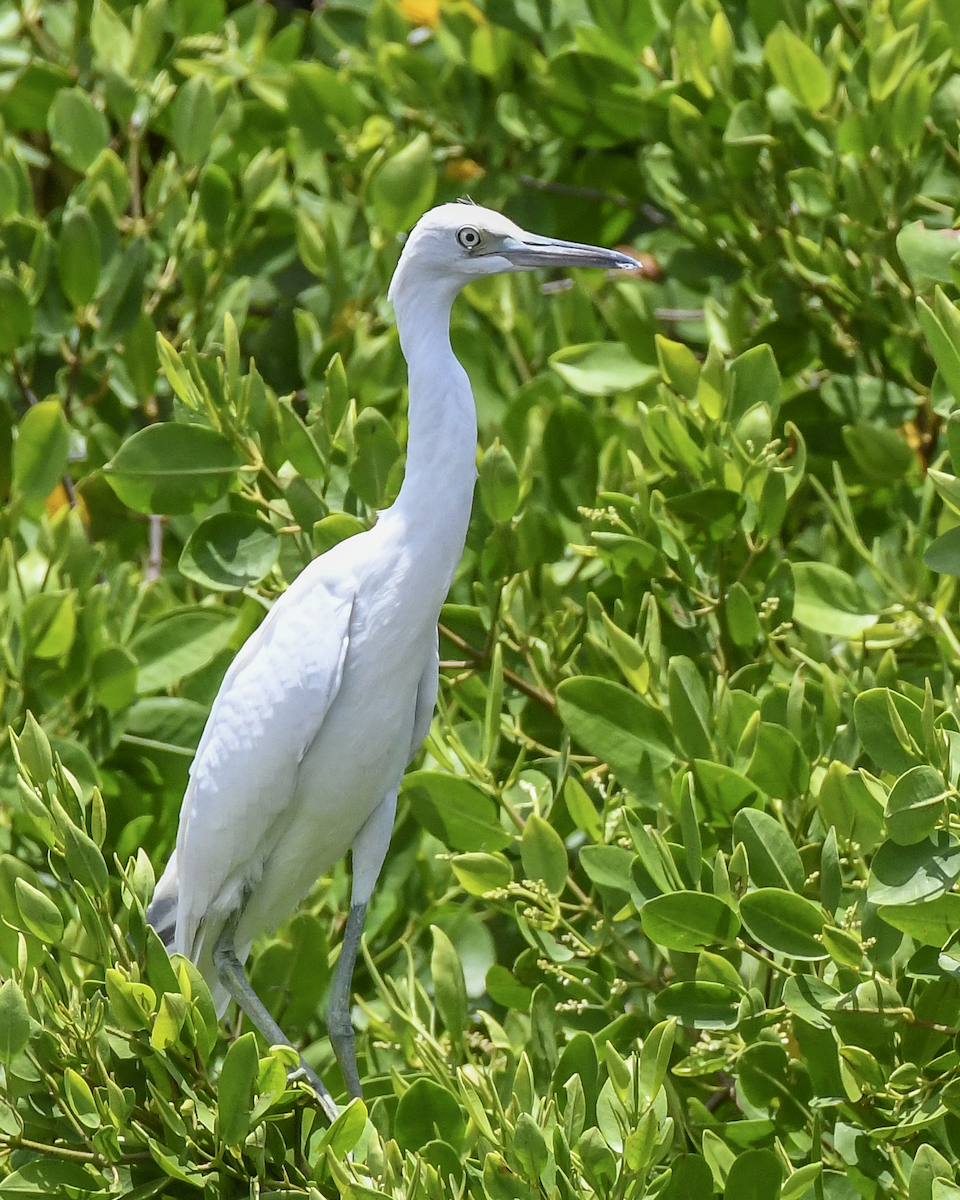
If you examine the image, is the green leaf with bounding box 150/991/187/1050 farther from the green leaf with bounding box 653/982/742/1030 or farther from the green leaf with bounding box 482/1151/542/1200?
the green leaf with bounding box 653/982/742/1030

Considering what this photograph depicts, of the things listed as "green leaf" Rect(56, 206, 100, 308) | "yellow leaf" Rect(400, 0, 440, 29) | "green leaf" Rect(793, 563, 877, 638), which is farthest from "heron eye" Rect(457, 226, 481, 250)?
"yellow leaf" Rect(400, 0, 440, 29)

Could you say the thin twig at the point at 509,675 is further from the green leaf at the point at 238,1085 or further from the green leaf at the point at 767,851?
the green leaf at the point at 238,1085

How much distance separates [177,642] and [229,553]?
338 mm

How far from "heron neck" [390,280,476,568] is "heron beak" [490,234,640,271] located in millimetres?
103

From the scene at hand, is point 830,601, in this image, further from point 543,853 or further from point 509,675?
point 543,853

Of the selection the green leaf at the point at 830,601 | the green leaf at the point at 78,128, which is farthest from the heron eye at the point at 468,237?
the green leaf at the point at 78,128

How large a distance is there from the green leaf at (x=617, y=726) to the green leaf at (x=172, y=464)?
0.70 meters

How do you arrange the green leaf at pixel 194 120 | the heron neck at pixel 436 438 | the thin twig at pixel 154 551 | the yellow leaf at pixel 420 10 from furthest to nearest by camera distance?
the yellow leaf at pixel 420 10, the thin twig at pixel 154 551, the green leaf at pixel 194 120, the heron neck at pixel 436 438

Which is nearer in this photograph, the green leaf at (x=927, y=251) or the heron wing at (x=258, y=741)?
the heron wing at (x=258, y=741)

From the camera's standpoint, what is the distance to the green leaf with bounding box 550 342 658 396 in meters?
2.79

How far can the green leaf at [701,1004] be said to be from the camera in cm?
182

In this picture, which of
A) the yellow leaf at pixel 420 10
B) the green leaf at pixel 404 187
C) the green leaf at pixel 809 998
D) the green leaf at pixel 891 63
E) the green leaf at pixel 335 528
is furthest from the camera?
the yellow leaf at pixel 420 10

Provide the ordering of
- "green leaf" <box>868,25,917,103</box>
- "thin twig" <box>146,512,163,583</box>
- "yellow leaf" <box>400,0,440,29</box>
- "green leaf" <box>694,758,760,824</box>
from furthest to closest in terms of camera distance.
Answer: "yellow leaf" <box>400,0,440,29</box>
"thin twig" <box>146,512,163,583</box>
"green leaf" <box>868,25,917,103</box>
"green leaf" <box>694,758,760,824</box>

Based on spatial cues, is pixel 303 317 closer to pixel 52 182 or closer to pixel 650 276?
pixel 650 276
